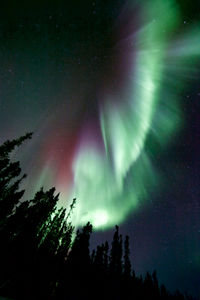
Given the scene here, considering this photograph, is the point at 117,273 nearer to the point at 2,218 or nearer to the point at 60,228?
the point at 60,228

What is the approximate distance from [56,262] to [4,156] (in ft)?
109

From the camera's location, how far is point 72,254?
235ft

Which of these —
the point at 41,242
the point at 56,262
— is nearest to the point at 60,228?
the point at 41,242

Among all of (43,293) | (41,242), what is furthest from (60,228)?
(43,293)

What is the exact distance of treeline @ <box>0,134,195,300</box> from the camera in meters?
38.9

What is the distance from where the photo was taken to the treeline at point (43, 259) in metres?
38.9

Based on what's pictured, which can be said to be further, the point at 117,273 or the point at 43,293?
the point at 117,273

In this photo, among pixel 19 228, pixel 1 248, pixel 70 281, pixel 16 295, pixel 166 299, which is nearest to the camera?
pixel 16 295

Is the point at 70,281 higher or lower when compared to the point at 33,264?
higher

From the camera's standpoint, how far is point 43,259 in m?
50.2

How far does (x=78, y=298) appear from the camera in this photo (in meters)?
51.8

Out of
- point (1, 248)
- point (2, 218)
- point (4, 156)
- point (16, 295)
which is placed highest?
point (4, 156)

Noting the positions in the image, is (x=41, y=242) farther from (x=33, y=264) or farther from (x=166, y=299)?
(x=166, y=299)

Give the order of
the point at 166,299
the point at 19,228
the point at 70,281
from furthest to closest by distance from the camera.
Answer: the point at 166,299 < the point at 70,281 < the point at 19,228
